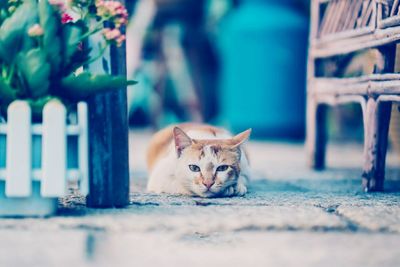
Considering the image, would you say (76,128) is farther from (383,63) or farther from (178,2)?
(178,2)

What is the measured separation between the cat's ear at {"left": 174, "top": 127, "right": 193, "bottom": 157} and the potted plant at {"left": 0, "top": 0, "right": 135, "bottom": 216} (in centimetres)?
61

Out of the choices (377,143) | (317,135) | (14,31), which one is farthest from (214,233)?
(317,135)

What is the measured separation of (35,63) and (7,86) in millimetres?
117

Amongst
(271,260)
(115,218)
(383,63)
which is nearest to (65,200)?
(115,218)

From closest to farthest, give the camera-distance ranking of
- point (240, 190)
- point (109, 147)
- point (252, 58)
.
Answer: point (109, 147)
point (240, 190)
point (252, 58)

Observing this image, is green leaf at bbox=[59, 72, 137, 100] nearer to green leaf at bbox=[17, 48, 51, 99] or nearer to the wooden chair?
green leaf at bbox=[17, 48, 51, 99]

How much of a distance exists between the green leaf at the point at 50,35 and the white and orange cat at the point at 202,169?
2.44 ft

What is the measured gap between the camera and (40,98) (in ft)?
5.95

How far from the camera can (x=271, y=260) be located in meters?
1.51

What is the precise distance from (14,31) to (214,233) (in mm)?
850

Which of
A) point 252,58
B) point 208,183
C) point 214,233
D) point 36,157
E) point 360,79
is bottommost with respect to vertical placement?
point 214,233

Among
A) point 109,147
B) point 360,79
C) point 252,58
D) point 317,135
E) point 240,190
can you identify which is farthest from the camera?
point 252,58

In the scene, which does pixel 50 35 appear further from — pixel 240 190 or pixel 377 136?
pixel 377 136

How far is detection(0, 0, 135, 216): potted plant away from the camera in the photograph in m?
1.75
